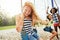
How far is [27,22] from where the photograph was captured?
5.21ft

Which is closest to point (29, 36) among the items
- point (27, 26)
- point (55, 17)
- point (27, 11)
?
point (27, 26)

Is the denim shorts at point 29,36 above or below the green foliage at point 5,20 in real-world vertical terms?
below

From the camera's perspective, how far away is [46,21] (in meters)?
1.71

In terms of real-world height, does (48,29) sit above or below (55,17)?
below

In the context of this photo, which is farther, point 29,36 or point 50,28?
point 50,28

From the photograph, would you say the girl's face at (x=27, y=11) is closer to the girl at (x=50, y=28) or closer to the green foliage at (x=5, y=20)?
the green foliage at (x=5, y=20)

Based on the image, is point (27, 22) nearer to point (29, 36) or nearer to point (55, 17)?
point (29, 36)

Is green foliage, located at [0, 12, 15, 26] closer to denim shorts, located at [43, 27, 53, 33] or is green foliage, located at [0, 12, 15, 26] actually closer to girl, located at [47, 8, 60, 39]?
denim shorts, located at [43, 27, 53, 33]

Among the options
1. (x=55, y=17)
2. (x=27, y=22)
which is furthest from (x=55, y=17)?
(x=27, y=22)

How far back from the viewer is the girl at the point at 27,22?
1.56 m

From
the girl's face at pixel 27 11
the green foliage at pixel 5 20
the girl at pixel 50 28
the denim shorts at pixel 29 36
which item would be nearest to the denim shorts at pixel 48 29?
the girl at pixel 50 28

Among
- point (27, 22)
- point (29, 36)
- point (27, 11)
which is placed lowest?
point (29, 36)

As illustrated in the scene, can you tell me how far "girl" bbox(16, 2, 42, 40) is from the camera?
156 cm

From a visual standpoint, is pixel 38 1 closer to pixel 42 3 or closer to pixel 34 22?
pixel 42 3
